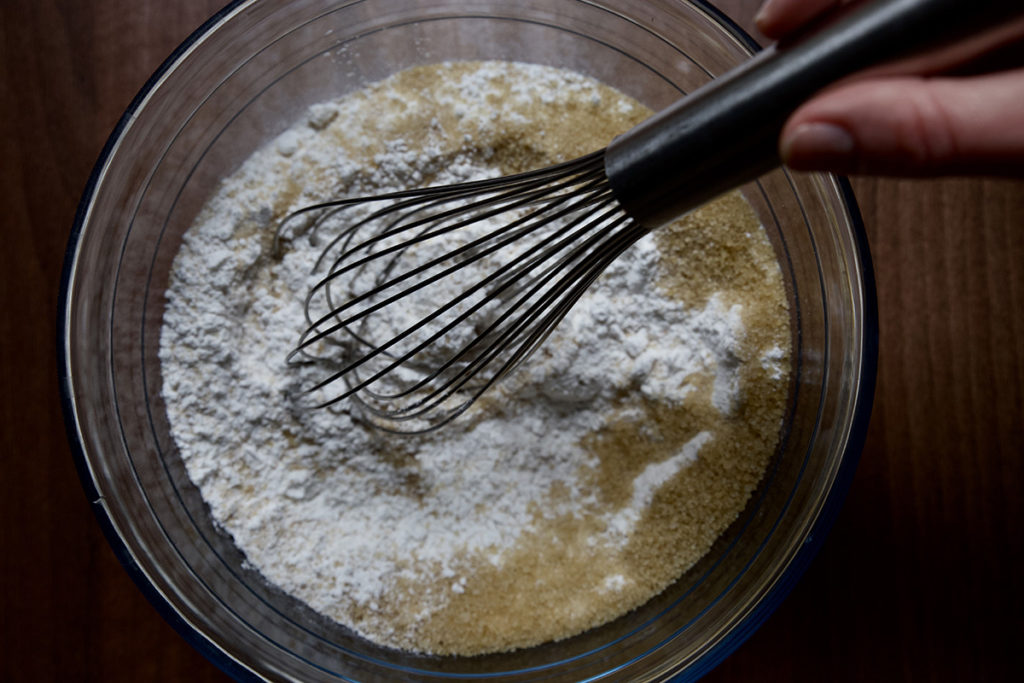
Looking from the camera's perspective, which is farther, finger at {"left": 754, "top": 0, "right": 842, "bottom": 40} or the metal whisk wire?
the metal whisk wire

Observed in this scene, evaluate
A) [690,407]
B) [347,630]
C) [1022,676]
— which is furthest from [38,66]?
[1022,676]

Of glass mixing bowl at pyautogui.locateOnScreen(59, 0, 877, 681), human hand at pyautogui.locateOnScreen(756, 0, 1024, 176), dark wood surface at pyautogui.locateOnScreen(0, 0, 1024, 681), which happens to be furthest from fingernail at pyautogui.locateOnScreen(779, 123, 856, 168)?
dark wood surface at pyautogui.locateOnScreen(0, 0, 1024, 681)

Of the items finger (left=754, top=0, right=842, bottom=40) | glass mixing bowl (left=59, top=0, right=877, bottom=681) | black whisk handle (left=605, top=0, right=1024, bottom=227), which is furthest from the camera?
glass mixing bowl (left=59, top=0, right=877, bottom=681)

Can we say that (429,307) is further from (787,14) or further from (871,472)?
(871,472)

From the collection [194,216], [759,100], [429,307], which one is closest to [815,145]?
[759,100]

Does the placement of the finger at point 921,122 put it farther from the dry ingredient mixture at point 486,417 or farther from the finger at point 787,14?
the dry ingredient mixture at point 486,417

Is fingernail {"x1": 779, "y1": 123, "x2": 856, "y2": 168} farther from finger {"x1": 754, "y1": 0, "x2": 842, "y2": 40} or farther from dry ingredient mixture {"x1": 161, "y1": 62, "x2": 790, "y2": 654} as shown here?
dry ingredient mixture {"x1": 161, "y1": 62, "x2": 790, "y2": 654}

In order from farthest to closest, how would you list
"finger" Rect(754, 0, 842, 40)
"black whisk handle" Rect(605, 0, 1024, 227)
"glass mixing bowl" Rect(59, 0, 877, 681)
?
"glass mixing bowl" Rect(59, 0, 877, 681), "finger" Rect(754, 0, 842, 40), "black whisk handle" Rect(605, 0, 1024, 227)

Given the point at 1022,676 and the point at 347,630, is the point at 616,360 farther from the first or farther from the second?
the point at 1022,676
